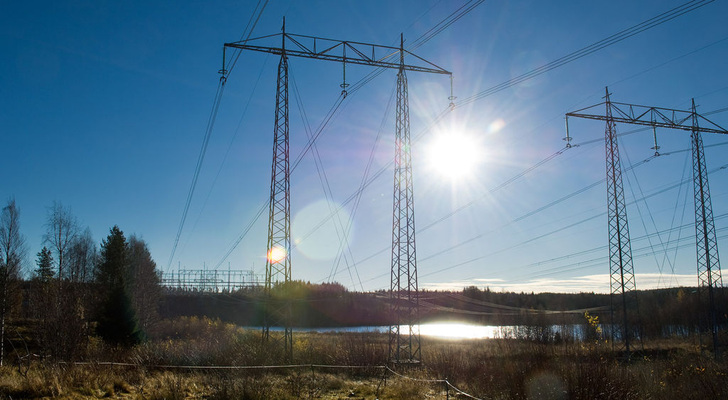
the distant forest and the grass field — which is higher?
the grass field

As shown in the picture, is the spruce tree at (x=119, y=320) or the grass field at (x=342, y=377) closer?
the grass field at (x=342, y=377)

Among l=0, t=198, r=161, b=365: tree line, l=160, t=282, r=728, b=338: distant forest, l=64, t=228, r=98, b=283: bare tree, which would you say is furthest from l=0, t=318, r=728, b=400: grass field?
l=160, t=282, r=728, b=338: distant forest

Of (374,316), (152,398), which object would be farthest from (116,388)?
(374,316)

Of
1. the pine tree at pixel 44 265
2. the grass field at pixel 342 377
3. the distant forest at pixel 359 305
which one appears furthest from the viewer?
the distant forest at pixel 359 305

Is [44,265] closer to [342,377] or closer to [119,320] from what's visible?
[119,320]

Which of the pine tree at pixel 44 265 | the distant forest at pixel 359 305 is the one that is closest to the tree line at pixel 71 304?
the pine tree at pixel 44 265

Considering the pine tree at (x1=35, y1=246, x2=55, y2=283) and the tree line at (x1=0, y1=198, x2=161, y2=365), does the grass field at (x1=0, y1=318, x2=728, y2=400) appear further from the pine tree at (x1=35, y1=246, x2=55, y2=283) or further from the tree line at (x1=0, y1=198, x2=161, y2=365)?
the pine tree at (x1=35, y1=246, x2=55, y2=283)

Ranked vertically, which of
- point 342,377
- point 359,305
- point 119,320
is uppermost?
point 119,320

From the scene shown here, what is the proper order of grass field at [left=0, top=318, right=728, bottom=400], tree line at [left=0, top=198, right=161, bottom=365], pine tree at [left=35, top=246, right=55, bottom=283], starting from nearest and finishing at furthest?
grass field at [left=0, top=318, right=728, bottom=400], tree line at [left=0, top=198, right=161, bottom=365], pine tree at [left=35, top=246, right=55, bottom=283]

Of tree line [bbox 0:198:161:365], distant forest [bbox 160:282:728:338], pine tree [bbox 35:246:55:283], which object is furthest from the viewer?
distant forest [bbox 160:282:728:338]

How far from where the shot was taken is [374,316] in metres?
145

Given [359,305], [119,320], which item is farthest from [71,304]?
[359,305]

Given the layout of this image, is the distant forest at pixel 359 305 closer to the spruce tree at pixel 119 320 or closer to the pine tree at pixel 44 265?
the pine tree at pixel 44 265

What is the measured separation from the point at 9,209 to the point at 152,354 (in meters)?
29.2
